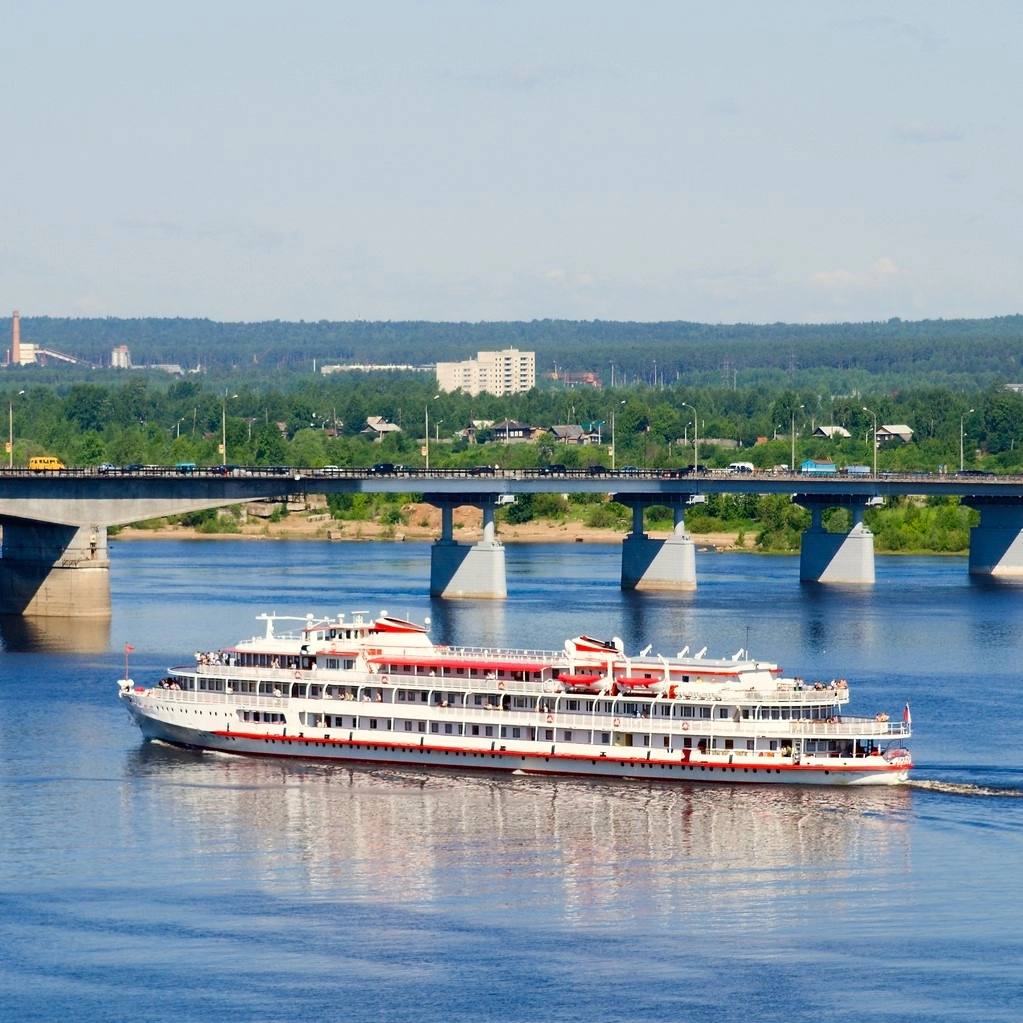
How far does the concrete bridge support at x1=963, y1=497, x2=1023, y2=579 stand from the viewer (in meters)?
176

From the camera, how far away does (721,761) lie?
268 feet

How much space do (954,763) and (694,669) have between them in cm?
1029

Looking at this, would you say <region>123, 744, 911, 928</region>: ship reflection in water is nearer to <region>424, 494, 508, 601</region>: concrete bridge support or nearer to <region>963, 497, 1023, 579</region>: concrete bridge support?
<region>424, 494, 508, 601</region>: concrete bridge support

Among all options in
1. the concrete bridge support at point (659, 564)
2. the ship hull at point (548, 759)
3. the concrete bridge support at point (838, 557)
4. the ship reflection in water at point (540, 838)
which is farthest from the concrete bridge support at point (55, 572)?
the concrete bridge support at point (838, 557)

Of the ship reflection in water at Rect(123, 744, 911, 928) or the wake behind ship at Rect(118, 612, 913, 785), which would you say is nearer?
the ship reflection in water at Rect(123, 744, 911, 928)

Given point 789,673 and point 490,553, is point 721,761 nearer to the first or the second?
point 789,673

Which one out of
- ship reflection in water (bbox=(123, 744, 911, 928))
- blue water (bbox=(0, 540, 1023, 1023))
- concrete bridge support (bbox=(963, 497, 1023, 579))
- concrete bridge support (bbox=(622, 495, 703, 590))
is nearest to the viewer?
blue water (bbox=(0, 540, 1023, 1023))

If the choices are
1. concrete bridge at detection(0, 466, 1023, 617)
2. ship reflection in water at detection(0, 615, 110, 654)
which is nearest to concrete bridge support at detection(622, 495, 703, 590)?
concrete bridge at detection(0, 466, 1023, 617)

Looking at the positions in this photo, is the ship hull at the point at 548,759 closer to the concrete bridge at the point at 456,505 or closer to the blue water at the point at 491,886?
the blue water at the point at 491,886

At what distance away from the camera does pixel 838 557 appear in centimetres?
16925

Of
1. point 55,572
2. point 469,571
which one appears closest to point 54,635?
point 55,572

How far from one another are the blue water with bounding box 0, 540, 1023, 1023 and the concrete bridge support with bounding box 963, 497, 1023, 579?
74900 millimetres

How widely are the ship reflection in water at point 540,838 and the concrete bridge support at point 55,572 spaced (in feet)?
169

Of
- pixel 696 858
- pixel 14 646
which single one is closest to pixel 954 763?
pixel 696 858
